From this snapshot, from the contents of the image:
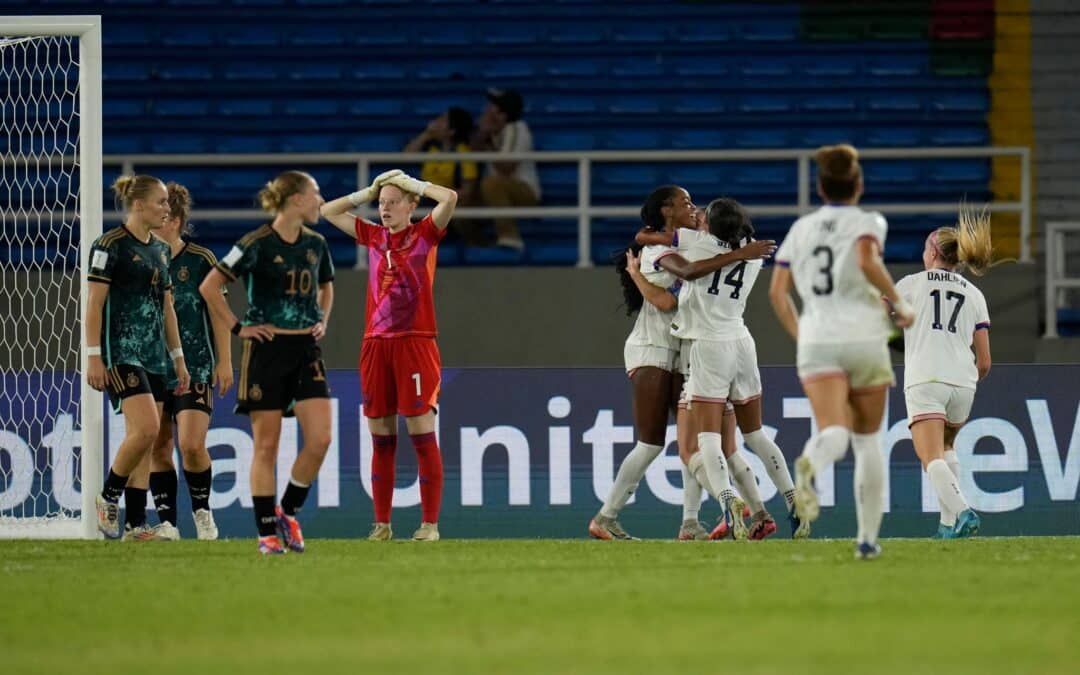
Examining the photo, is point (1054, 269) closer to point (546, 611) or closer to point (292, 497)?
point (292, 497)

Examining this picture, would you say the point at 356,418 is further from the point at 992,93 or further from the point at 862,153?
the point at 992,93

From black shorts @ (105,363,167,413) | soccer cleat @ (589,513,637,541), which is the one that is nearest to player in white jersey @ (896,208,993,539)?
soccer cleat @ (589,513,637,541)

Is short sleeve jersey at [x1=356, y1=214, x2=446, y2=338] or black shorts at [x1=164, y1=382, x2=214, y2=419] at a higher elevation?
short sleeve jersey at [x1=356, y1=214, x2=446, y2=338]

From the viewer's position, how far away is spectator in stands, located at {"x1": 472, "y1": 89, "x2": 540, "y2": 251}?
1484 centimetres

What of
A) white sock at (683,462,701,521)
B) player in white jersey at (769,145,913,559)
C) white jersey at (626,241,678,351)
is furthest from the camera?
white sock at (683,462,701,521)

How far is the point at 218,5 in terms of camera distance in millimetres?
17656

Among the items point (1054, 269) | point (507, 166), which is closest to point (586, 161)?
point (507, 166)

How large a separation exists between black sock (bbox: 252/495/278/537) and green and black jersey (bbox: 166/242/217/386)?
1.66m

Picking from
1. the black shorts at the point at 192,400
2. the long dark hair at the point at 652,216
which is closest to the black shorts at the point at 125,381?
the black shorts at the point at 192,400

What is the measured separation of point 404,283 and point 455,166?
617 centimetres

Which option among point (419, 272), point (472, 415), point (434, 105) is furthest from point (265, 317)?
point (434, 105)

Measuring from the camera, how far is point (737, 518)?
9.40m

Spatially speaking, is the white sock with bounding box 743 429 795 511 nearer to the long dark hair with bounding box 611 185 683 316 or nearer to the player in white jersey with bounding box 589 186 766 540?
the player in white jersey with bounding box 589 186 766 540

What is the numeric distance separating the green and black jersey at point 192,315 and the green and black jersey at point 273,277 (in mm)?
1616
